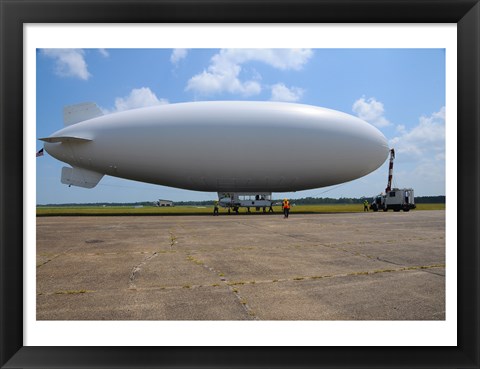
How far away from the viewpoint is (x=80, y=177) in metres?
24.5

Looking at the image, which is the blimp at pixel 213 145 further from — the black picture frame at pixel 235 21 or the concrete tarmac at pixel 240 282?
the black picture frame at pixel 235 21

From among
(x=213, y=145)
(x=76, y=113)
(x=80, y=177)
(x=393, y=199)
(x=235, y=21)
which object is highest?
(x=76, y=113)

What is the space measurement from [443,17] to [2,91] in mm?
3295

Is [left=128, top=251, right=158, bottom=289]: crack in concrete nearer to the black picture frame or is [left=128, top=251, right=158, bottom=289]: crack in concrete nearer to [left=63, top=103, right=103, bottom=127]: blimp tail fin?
the black picture frame

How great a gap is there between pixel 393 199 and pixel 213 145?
854 inches

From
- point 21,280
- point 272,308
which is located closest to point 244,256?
point 272,308

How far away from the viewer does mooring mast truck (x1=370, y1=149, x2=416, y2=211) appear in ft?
105

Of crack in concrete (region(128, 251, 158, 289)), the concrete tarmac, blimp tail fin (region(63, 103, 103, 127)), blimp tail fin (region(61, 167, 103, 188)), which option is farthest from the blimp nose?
crack in concrete (region(128, 251, 158, 289))

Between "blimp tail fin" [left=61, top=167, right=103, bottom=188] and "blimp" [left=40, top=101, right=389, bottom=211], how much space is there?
0.07m

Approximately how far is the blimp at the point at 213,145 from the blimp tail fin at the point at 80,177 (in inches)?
2.7

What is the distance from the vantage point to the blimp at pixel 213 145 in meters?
21.8

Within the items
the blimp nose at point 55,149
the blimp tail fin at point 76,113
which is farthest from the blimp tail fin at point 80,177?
the blimp tail fin at point 76,113

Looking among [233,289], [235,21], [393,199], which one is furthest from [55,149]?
[393,199]

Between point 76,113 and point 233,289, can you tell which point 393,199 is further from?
point 233,289
